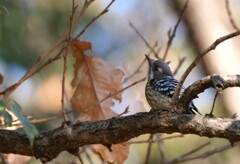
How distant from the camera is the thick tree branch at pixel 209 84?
1.98m

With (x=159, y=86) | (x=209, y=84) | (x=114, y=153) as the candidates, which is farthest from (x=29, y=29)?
(x=209, y=84)

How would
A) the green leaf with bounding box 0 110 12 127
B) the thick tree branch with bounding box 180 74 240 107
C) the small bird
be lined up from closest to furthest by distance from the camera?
1. the green leaf with bounding box 0 110 12 127
2. the thick tree branch with bounding box 180 74 240 107
3. the small bird

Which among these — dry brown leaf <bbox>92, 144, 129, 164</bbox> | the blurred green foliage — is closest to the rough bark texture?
dry brown leaf <bbox>92, 144, 129, 164</bbox>

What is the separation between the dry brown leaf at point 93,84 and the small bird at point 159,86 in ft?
0.60

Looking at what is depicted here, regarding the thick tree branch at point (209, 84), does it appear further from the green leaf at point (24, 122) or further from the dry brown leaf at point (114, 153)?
the dry brown leaf at point (114, 153)

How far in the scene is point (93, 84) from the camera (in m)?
2.90

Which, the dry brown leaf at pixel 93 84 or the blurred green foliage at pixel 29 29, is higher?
the blurred green foliage at pixel 29 29

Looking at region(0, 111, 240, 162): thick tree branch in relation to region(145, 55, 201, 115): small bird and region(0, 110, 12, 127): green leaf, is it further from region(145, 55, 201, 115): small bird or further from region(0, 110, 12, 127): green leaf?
region(0, 110, 12, 127): green leaf

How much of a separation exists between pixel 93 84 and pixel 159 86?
15.3 inches

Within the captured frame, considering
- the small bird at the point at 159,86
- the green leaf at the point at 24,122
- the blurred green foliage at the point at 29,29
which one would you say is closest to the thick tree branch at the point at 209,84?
the small bird at the point at 159,86

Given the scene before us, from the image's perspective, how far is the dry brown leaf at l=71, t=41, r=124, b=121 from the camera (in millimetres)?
2852

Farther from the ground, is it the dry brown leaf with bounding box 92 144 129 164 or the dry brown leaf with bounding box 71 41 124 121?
the dry brown leaf with bounding box 71 41 124 121

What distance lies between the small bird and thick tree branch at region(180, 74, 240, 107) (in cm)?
31

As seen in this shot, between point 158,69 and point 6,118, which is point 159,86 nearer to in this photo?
point 158,69
